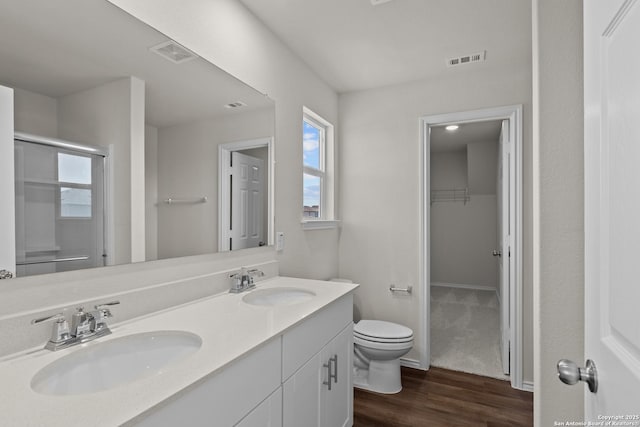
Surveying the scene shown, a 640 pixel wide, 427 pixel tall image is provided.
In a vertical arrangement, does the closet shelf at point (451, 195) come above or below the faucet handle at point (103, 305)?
above

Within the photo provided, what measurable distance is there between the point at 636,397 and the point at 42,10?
1695 millimetres

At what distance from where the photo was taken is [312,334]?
1.41 meters

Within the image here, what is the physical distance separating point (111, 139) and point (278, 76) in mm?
1258

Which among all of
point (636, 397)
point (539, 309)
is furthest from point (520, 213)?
point (636, 397)

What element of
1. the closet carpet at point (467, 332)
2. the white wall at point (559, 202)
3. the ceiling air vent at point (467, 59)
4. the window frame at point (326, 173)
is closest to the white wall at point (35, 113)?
the white wall at point (559, 202)

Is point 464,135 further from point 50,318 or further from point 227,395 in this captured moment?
point 50,318

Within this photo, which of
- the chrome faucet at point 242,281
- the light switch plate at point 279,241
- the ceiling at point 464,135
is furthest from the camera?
the ceiling at point 464,135

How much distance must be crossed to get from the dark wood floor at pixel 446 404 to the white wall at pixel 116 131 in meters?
1.71

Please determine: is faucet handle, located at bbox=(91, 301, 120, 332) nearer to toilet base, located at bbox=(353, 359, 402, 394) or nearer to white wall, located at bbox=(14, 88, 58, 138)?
white wall, located at bbox=(14, 88, 58, 138)

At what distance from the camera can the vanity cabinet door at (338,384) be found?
1.53 m

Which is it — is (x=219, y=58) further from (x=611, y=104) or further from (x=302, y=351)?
(x=611, y=104)

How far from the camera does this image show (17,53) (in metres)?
0.96

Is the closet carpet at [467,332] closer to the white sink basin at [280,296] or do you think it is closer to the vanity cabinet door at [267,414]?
the white sink basin at [280,296]

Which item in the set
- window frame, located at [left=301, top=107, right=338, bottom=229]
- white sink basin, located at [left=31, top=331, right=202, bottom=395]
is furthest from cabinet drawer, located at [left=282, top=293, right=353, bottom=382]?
window frame, located at [left=301, top=107, right=338, bottom=229]
